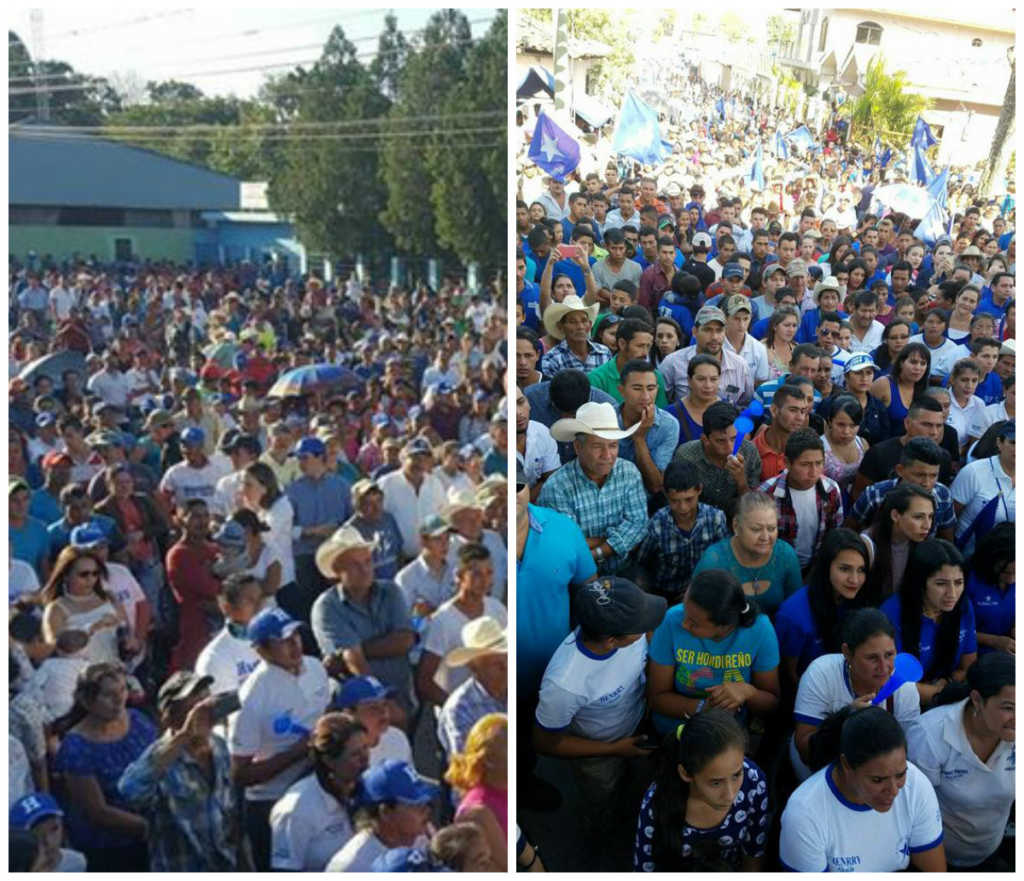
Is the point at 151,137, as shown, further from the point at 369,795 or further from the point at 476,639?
the point at 369,795

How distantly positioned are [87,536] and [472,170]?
4.66ft

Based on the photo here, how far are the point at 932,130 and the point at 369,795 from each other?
5279mm

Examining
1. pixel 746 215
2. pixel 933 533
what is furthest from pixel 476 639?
pixel 746 215

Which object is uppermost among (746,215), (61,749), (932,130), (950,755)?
(932,130)

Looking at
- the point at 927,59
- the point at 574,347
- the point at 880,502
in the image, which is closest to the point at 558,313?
the point at 574,347

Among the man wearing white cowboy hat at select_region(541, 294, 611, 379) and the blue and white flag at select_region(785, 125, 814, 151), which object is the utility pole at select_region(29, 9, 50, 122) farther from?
the blue and white flag at select_region(785, 125, 814, 151)

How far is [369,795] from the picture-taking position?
6.95 ft

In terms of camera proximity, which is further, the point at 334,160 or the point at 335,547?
the point at 334,160

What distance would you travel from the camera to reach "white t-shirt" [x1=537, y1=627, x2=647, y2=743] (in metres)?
2.55

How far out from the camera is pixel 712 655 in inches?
102

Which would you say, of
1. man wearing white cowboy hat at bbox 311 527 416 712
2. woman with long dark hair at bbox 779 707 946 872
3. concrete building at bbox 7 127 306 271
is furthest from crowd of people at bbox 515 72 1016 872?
concrete building at bbox 7 127 306 271

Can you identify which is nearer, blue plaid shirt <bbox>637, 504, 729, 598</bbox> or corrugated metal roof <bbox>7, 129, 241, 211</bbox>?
corrugated metal roof <bbox>7, 129, 241, 211</bbox>

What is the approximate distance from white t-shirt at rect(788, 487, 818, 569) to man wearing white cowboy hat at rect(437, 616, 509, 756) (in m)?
1.29

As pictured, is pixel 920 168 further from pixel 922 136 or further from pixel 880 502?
pixel 880 502
